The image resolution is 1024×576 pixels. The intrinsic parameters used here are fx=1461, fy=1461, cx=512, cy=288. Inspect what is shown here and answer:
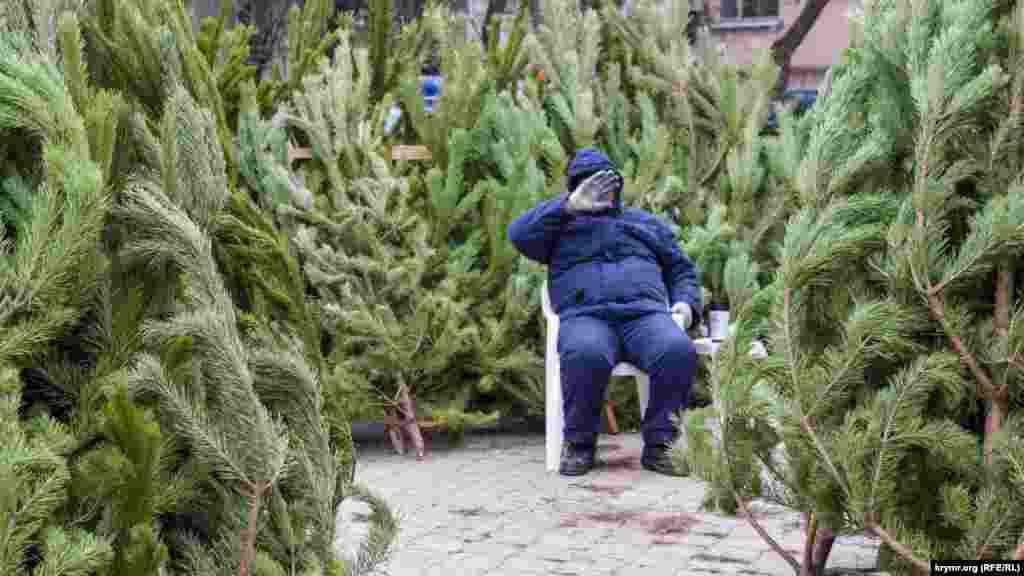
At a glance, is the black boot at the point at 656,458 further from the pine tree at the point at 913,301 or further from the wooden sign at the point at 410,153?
the pine tree at the point at 913,301

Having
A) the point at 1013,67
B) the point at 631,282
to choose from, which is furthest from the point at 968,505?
the point at 631,282

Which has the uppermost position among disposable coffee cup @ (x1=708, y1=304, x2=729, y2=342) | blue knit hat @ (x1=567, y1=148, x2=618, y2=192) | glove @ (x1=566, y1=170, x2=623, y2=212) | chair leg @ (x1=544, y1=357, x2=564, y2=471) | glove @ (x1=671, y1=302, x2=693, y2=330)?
blue knit hat @ (x1=567, y1=148, x2=618, y2=192)

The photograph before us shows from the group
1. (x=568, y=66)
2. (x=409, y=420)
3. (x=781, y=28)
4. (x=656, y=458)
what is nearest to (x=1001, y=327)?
(x=656, y=458)

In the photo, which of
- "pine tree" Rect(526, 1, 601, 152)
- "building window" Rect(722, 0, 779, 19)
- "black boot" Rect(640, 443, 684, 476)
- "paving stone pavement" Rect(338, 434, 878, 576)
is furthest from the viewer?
"building window" Rect(722, 0, 779, 19)

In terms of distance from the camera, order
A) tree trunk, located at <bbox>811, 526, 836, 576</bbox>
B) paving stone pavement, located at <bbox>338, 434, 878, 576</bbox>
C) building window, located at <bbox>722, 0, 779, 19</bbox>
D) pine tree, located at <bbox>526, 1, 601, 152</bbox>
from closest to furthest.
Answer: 1. tree trunk, located at <bbox>811, 526, 836, 576</bbox>
2. paving stone pavement, located at <bbox>338, 434, 878, 576</bbox>
3. pine tree, located at <bbox>526, 1, 601, 152</bbox>
4. building window, located at <bbox>722, 0, 779, 19</bbox>

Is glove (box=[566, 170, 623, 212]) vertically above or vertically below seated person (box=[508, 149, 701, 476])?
above

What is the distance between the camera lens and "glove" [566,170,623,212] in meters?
7.30

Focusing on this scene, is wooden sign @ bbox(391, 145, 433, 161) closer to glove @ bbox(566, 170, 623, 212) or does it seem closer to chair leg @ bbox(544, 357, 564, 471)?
glove @ bbox(566, 170, 623, 212)

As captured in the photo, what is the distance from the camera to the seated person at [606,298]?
7.04m

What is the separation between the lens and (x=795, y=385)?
12.0 feet

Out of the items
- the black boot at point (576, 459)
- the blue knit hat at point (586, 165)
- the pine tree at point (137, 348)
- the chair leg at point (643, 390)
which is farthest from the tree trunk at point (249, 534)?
the chair leg at point (643, 390)

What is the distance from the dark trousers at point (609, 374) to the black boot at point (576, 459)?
0.04 meters

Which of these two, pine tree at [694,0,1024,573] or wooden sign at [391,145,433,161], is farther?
wooden sign at [391,145,433,161]

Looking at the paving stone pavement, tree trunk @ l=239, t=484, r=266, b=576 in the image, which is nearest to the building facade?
the paving stone pavement
